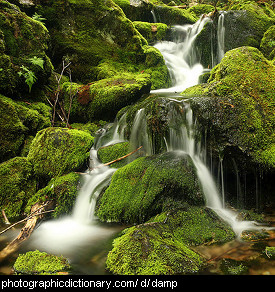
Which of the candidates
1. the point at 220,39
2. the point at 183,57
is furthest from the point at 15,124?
the point at 220,39

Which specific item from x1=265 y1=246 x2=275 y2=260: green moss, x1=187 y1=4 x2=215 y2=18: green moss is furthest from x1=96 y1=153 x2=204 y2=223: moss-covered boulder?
x1=187 y1=4 x2=215 y2=18: green moss

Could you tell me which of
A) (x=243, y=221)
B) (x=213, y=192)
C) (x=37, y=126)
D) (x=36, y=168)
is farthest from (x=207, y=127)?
(x=37, y=126)

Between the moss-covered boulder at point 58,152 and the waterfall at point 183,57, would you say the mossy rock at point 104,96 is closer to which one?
the waterfall at point 183,57

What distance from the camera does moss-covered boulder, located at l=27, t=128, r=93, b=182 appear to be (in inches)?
205

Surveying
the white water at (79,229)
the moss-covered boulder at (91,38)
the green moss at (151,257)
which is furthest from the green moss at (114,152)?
the moss-covered boulder at (91,38)

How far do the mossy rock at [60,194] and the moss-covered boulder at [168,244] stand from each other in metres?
1.53

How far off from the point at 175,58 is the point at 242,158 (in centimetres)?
899

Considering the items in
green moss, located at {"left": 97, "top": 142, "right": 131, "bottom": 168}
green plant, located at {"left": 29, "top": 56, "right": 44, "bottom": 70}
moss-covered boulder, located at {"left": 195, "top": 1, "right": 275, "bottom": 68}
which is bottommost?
green moss, located at {"left": 97, "top": 142, "right": 131, "bottom": 168}

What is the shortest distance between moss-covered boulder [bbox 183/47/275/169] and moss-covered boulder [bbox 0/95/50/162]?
14.1 feet

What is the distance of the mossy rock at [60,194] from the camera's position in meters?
4.51

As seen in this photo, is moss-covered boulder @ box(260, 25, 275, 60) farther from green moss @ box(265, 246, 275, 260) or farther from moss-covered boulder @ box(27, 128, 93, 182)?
green moss @ box(265, 246, 275, 260)

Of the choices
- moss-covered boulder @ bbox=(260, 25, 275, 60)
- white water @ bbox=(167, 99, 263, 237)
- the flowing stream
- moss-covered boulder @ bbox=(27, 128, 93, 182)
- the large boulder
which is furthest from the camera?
moss-covered boulder @ bbox=(260, 25, 275, 60)

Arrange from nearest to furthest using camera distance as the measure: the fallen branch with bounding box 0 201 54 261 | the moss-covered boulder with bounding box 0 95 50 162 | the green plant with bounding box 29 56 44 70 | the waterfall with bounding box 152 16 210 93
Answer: the fallen branch with bounding box 0 201 54 261
the moss-covered boulder with bounding box 0 95 50 162
the green plant with bounding box 29 56 44 70
the waterfall with bounding box 152 16 210 93

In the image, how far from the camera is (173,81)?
1050 cm
